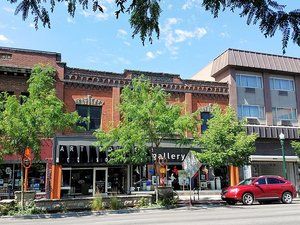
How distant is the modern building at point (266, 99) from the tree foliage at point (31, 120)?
16.2 metres

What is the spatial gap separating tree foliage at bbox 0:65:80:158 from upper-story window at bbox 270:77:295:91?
19624 millimetres

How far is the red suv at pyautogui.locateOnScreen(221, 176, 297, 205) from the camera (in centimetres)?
2203

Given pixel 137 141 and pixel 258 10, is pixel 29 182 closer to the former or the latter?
pixel 137 141

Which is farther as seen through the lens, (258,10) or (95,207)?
(95,207)

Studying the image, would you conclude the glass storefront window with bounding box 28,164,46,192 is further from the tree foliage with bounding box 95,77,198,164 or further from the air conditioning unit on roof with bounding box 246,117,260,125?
the air conditioning unit on roof with bounding box 246,117,260,125

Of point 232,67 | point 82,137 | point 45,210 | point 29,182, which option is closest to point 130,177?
point 82,137

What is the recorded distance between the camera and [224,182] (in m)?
29.9

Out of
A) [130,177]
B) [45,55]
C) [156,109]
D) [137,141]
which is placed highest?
[45,55]

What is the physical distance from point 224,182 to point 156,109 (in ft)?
35.9

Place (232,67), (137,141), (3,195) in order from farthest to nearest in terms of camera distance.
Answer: (232,67), (3,195), (137,141)

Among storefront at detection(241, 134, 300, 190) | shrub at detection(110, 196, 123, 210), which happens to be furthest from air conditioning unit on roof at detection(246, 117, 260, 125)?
shrub at detection(110, 196, 123, 210)

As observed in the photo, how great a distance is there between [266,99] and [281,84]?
92.6 inches

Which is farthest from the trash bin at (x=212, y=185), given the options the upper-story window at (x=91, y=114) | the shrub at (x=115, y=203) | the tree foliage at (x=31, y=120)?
the tree foliage at (x=31, y=120)

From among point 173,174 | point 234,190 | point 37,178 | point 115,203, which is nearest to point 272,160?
point 173,174
